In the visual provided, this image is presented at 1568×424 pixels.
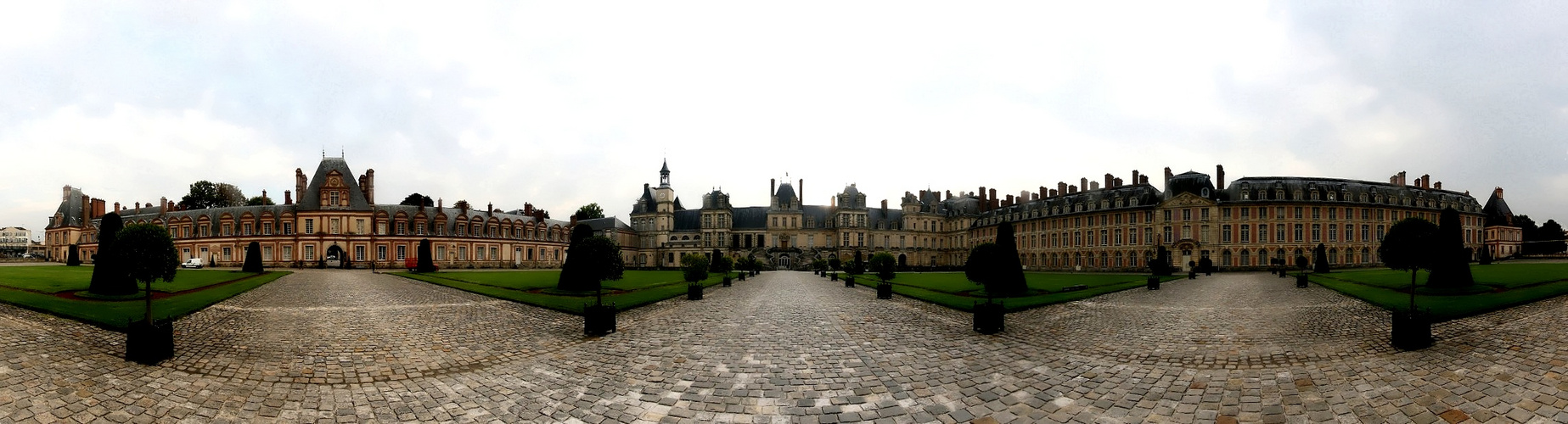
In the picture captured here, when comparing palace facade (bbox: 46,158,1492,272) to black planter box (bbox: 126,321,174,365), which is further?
palace facade (bbox: 46,158,1492,272)

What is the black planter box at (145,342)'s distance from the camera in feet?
31.7

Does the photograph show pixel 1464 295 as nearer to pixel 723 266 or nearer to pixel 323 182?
pixel 723 266

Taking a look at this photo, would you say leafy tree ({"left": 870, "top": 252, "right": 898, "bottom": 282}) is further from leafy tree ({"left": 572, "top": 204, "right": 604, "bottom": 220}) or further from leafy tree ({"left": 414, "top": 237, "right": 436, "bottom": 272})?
leafy tree ({"left": 572, "top": 204, "right": 604, "bottom": 220})

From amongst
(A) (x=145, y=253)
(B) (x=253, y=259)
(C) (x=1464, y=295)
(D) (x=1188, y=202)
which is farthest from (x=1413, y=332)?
(D) (x=1188, y=202)

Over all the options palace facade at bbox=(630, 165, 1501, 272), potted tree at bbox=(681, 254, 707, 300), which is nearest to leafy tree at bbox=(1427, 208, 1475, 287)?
potted tree at bbox=(681, 254, 707, 300)

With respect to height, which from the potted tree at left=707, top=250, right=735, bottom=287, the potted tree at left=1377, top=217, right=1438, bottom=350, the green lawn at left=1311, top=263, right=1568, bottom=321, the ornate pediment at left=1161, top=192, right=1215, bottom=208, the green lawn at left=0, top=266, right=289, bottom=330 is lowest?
the potted tree at left=707, top=250, right=735, bottom=287

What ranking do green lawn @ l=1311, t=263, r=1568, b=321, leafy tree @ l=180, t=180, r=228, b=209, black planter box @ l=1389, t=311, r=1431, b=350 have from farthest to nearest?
1. leafy tree @ l=180, t=180, r=228, b=209
2. green lawn @ l=1311, t=263, r=1568, b=321
3. black planter box @ l=1389, t=311, r=1431, b=350

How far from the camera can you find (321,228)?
66500 mm

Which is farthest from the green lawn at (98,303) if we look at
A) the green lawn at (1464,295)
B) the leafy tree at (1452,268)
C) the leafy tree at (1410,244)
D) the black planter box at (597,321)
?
the leafy tree at (1452,268)

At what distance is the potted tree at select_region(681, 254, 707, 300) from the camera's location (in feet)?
78.5

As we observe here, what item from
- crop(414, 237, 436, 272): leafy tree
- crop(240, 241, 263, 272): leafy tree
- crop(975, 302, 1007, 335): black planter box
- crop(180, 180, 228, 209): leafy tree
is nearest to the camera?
crop(975, 302, 1007, 335): black planter box

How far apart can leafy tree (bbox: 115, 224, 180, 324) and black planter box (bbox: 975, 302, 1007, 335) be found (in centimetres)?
1625

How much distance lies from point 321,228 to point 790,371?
74.9m

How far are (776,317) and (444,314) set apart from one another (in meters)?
9.02
